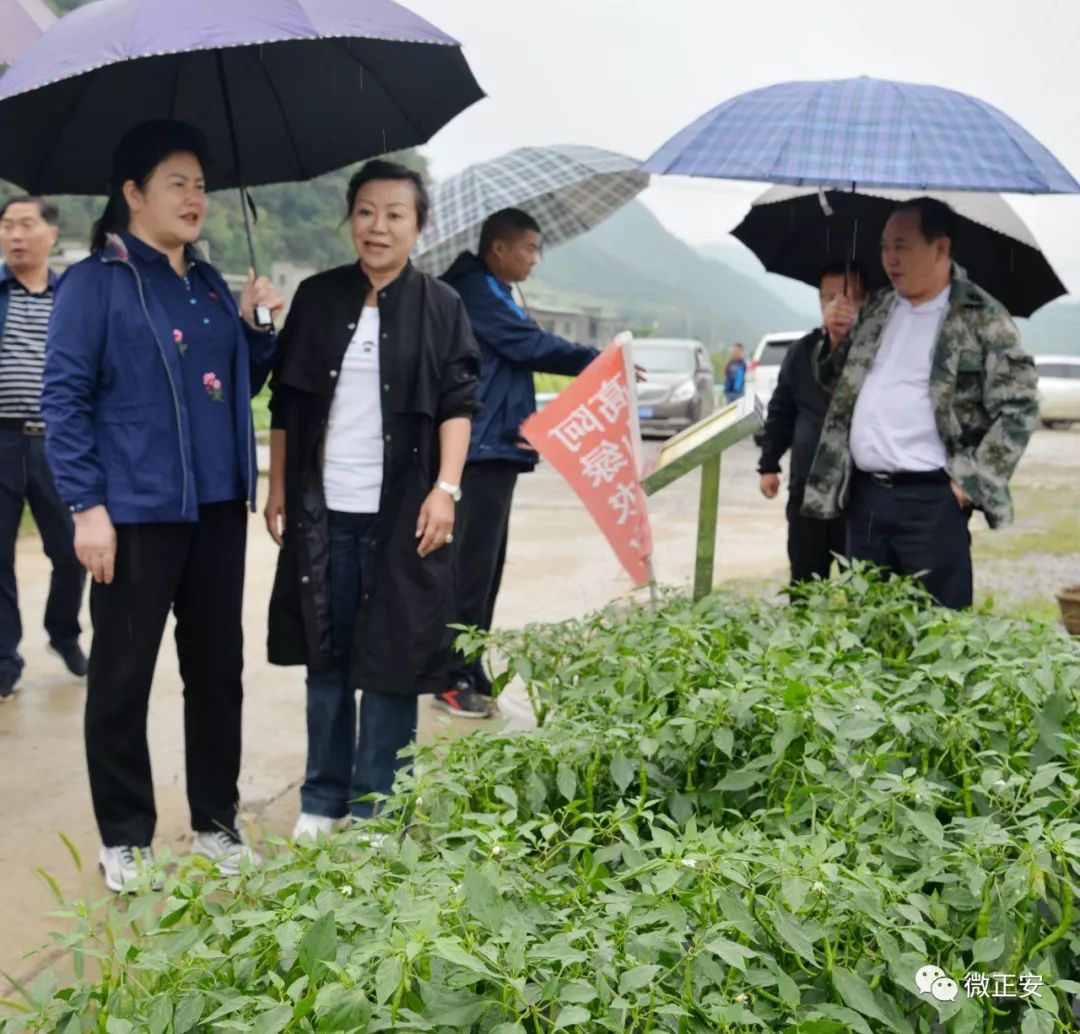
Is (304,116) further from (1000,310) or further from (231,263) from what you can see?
(231,263)

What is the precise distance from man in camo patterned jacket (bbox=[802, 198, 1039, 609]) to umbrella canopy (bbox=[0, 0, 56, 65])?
246 centimetres

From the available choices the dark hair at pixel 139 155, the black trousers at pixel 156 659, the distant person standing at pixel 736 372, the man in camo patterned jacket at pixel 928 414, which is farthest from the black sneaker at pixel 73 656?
the distant person standing at pixel 736 372

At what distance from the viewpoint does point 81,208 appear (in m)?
45.3

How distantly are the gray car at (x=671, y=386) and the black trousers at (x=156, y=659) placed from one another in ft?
A: 52.3

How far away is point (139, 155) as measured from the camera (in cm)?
321

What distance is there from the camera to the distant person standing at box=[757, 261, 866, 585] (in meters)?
4.72

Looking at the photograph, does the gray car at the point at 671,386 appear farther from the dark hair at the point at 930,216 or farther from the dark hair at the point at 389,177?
the dark hair at the point at 389,177

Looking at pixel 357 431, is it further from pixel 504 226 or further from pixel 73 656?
pixel 73 656

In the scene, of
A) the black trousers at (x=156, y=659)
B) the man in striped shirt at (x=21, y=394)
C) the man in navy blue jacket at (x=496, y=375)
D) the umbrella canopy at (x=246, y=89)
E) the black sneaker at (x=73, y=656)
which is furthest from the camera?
the black sneaker at (x=73, y=656)

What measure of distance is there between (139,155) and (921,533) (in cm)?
240

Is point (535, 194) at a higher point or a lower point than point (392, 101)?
lower

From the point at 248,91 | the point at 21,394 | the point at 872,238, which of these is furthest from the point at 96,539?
the point at 872,238

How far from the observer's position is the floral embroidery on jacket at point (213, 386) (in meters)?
3.30

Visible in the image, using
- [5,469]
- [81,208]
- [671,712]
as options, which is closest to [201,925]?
[671,712]
